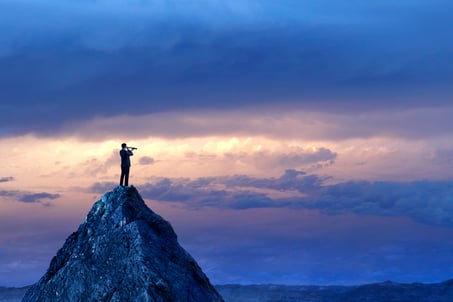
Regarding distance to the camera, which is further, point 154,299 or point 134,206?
point 134,206

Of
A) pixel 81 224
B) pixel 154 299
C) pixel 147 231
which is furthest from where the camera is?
pixel 81 224

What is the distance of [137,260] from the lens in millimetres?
56000

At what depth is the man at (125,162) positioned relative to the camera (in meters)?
65.0

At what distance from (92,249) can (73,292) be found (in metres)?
3.30

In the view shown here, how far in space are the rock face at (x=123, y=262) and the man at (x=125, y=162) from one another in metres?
3.10

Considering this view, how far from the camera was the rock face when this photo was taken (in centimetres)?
5572

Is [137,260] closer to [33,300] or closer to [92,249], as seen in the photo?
[92,249]

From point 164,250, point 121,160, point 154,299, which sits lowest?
point 154,299

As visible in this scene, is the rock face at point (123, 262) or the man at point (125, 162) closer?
the rock face at point (123, 262)

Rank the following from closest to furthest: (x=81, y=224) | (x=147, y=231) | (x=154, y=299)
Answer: (x=154, y=299)
(x=147, y=231)
(x=81, y=224)

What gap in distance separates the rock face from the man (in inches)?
122

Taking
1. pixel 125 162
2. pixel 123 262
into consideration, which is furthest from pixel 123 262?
pixel 125 162

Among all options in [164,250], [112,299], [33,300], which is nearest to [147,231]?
[164,250]

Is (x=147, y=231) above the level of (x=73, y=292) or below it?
above
